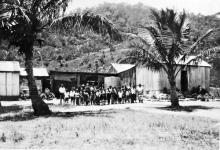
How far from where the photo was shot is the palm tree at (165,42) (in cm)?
2027

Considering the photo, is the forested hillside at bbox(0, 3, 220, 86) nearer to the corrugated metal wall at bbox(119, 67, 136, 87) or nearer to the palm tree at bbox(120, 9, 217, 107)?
the corrugated metal wall at bbox(119, 67, 136, 87)

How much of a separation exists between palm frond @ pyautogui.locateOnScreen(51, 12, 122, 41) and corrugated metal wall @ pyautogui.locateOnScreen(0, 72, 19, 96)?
1427cm

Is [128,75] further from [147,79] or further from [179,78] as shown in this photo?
[179,78]

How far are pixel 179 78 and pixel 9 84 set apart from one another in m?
14.4

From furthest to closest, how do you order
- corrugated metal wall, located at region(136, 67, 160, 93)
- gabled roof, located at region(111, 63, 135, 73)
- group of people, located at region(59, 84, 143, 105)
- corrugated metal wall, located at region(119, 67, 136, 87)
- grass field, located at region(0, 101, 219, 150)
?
gabled roof, located at region(111, 63, 135, 73), corrugated metal wall, located at region(136, 67, 160, 93), corrugated metal wall, located at region(119, 67, 136, 87), group of people, located at region(59, 84, 143, 105), grass field, located at region(0, 101, 219, 150)

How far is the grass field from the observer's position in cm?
925

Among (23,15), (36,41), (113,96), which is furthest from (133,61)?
(23,15)

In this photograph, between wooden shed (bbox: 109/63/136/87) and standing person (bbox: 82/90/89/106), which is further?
wooden shed (bbox: 109/63/136/87)

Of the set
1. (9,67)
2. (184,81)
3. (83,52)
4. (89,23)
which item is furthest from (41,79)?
(83,52)

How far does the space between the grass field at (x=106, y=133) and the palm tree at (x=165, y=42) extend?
678 cm

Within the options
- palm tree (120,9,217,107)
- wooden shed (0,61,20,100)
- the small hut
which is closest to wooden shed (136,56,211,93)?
palm tree (120,9,217,107)

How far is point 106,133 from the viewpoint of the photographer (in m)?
11.0

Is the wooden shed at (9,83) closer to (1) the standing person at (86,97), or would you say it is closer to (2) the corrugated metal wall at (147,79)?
(1) the standing person at (86,97)

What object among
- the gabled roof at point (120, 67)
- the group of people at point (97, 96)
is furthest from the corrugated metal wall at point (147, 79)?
the group of people at point (97, 96)
